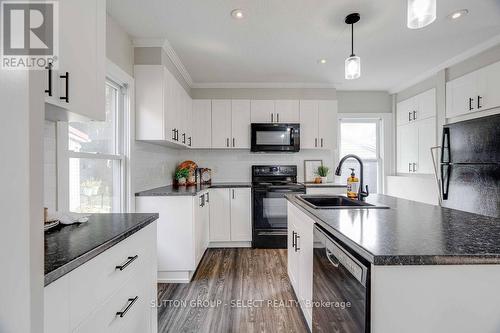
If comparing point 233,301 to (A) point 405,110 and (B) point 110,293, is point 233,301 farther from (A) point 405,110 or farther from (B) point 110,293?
(A) point 405,110

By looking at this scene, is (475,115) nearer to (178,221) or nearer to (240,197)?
(240,197)

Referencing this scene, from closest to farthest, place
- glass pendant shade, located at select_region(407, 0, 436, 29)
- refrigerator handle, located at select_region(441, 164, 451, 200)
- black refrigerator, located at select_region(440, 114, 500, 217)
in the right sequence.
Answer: glass pendant shade, located at select_region(407, 0, 436, 29) → black refrigerator, located at select_region(440, 114, 500, 217) → refrigerator handle, located at select_region(441, 164, 451, 200)

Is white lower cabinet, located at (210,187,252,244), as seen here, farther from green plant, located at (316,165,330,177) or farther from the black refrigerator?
the black refrigerator

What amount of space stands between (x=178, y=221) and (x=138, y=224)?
1304mm

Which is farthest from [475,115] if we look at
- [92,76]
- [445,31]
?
[92,76]

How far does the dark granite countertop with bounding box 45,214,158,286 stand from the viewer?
752mm

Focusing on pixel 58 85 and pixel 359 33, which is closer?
pixel 58 85

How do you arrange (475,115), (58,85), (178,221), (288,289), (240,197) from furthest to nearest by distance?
(240,197)
(475,115)
(178,221)
(288,289)
(58,85)

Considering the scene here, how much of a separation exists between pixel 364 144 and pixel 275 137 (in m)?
1.74

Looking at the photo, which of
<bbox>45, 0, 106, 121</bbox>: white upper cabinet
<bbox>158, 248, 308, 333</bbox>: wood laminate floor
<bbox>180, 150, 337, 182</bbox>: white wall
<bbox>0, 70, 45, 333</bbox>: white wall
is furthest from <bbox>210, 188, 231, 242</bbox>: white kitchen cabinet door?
<bbox>0, 70, 45, 333</bbox>: white wall

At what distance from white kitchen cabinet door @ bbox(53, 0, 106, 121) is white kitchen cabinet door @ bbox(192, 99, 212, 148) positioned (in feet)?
8.40

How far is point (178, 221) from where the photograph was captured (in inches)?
98.4

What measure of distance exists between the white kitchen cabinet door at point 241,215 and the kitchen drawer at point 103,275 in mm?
2177

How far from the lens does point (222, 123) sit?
3826 mm
